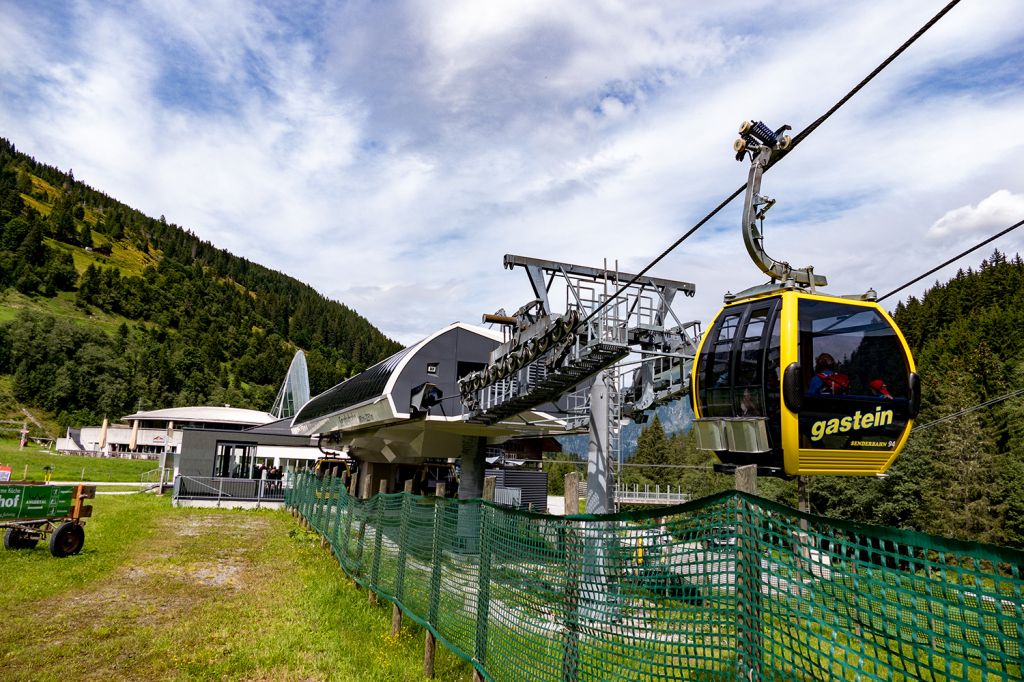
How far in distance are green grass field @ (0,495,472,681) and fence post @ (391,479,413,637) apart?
18 centimetres

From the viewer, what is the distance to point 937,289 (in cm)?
7588

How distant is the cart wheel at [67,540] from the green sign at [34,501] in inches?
32.8

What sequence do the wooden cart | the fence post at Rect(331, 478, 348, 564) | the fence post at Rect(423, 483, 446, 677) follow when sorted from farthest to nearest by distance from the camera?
the fence post at Rect(331, 478, 348, 564)
the wooden cart
the fence post at Rect(423, 483, 446, 677)

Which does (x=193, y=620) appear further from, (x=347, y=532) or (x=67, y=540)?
(x=67, y=540)

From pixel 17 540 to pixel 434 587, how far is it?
11.3 meters

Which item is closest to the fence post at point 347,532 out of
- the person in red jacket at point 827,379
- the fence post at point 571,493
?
the fence post at point 571,493

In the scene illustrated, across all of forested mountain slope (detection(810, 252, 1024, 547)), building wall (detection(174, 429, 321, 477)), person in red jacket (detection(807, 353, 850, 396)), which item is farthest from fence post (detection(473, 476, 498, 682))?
forested mountain slope (detection(810, 252, 1024, 547))

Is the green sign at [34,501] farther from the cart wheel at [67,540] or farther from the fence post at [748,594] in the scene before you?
the fence post at [748,594]

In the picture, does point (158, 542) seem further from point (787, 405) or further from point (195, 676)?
point (787, 405)

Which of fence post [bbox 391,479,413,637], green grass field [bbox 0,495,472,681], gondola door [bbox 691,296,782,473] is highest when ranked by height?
gondola door [bbox 691,296,782,473]

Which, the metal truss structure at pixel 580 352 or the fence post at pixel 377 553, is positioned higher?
the metal truss structure at pixel 580 352

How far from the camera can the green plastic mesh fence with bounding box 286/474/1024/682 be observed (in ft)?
7.66

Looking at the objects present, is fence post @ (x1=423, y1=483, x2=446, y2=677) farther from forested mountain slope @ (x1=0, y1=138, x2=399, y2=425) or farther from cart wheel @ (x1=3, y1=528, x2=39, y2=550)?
forested mountain slope @ (x1=0, y1=138, x2=399, y2=425)

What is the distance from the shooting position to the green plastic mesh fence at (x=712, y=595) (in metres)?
2.34
